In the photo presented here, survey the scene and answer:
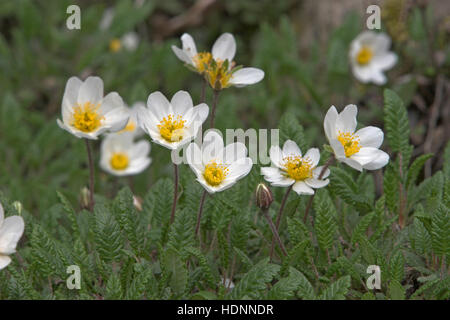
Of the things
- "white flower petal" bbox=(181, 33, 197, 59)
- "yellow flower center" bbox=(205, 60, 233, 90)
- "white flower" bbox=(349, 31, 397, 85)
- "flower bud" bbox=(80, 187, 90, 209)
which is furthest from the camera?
"white flower" bbox=(349, 31, 397, 85)

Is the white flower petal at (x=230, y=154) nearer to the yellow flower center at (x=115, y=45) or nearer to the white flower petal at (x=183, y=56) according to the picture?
the white flower petal at (x=183, y=56)

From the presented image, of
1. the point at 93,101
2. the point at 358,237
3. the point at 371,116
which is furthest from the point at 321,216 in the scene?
the point at 371,116

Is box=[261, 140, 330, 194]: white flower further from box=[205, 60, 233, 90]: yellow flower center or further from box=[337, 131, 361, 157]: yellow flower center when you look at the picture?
box=[205, 60, 233, 90]: yellow flower center

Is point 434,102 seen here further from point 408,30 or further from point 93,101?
point 93,101

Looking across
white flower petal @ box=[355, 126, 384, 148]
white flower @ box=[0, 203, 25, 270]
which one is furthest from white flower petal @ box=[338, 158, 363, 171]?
white flower @ box=[0, 203, 25, 270]

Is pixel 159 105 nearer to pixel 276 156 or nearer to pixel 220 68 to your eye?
pixel 220 68

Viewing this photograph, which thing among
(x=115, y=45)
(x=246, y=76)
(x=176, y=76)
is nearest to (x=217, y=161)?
(x=246, y=76)
